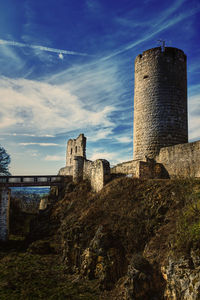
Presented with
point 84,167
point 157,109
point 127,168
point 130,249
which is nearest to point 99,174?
point 127,168

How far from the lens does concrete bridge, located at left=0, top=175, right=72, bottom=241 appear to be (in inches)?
720

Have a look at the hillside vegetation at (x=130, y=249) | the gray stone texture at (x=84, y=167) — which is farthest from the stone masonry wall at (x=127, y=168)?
the hillside vegetation at (x=130, y=249)

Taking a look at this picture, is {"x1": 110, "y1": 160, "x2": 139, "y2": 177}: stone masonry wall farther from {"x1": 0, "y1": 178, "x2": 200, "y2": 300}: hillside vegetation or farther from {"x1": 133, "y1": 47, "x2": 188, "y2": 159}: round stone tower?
{"x1": 133, "y1": 47, "x2": 188, "y2": 159}: round stone tower

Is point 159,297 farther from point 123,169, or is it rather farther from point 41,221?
point 41,221

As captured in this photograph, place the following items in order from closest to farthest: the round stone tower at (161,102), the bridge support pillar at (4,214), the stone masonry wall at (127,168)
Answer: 1. the stone masonry wall at (127,168)
2. the round stone tower at (161,102)
3. the bridge support pillar at (4,214)

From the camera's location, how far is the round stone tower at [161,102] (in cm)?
1598

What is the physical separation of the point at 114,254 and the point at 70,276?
2.71 m

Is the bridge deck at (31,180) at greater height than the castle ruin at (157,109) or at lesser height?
lesser

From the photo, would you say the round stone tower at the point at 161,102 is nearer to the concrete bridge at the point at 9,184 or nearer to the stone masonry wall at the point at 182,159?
the stone masonry wall at the point at 182,159

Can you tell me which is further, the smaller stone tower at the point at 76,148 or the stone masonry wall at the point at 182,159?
the smaller stone tower at the point at 76,148

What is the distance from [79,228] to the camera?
12.0m

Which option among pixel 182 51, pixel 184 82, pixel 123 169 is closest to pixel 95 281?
pixel 123 169

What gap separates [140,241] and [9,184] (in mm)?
13535

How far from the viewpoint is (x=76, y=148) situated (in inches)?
1129
